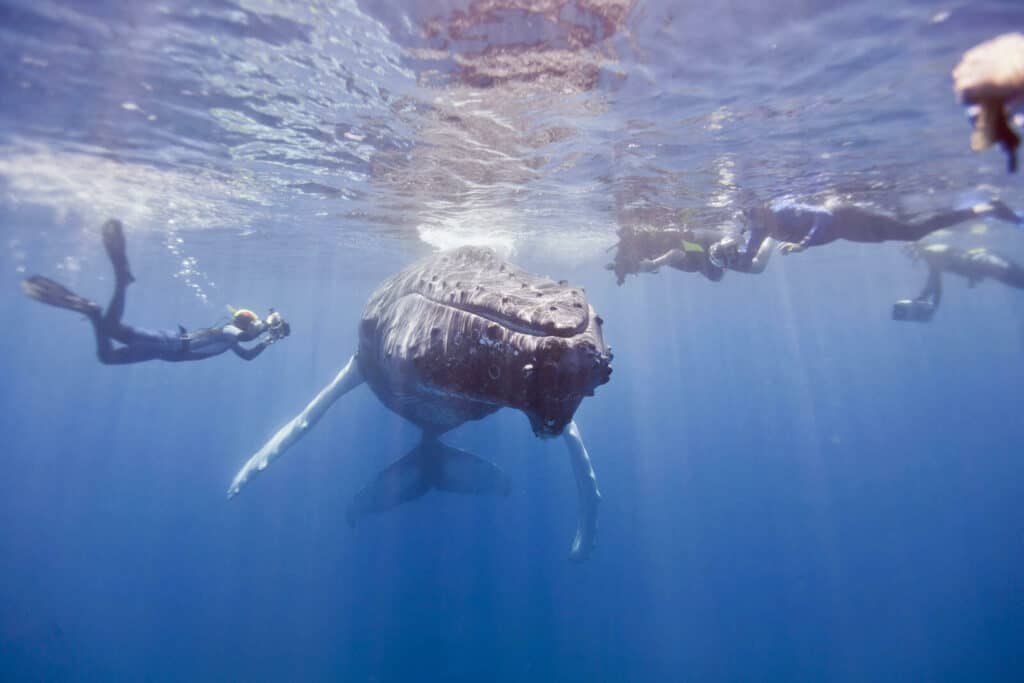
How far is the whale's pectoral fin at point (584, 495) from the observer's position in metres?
14.1

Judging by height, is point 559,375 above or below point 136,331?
below

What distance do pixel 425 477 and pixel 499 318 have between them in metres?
10.1

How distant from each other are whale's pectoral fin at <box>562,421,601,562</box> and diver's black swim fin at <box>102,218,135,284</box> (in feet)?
36.8

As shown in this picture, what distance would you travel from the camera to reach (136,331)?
12.3 m

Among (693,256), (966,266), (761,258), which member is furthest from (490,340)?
(966,266)

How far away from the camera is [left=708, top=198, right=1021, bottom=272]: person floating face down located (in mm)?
11055

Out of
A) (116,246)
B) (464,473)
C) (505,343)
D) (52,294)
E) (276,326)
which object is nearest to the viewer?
(505,343)

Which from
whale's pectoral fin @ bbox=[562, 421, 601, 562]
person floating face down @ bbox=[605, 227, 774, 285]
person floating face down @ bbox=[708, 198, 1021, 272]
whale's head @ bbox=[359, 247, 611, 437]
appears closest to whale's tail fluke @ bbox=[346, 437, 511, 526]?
whale's pectoral fin @ bbox=[562, 421, 601, 562]

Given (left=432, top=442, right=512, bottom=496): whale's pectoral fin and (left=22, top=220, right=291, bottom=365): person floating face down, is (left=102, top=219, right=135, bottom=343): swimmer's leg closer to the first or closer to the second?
A: (left=22, top=220, right=291, bottom=365): person floating face down

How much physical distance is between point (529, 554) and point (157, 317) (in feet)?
247

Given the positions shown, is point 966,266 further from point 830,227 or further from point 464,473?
point 464,473

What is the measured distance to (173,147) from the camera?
1409 cm

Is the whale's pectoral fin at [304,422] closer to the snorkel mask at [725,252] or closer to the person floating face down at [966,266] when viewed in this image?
the snorkel mask at [725,252]

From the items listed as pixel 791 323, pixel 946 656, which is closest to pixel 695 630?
pixel 946 656
